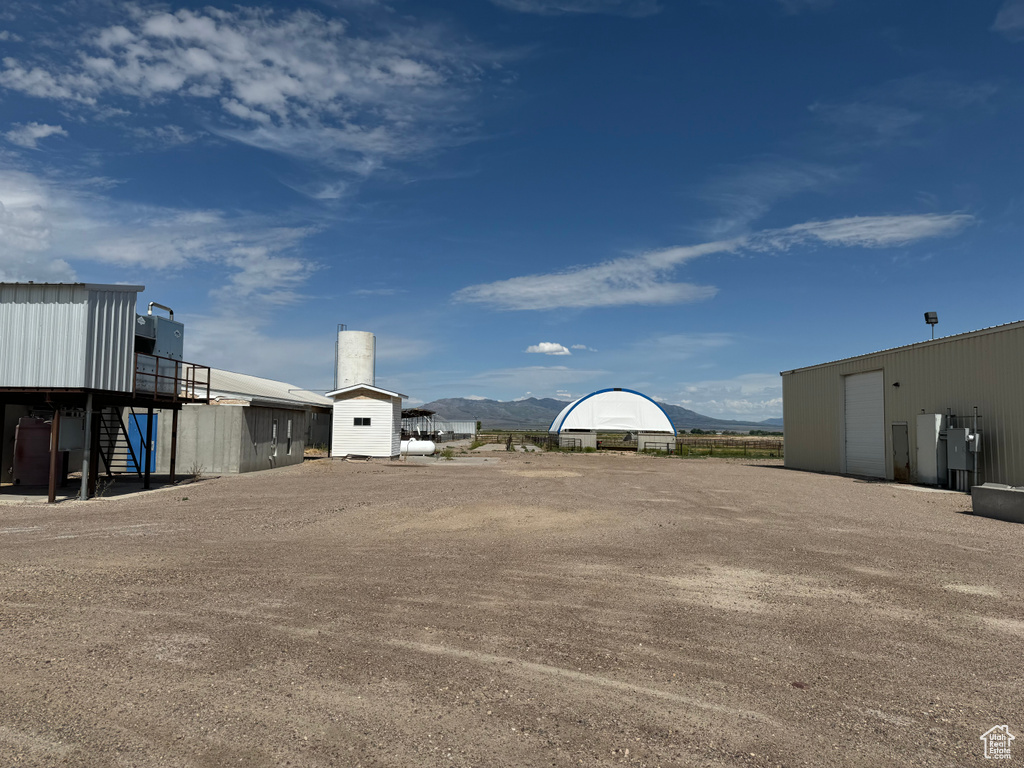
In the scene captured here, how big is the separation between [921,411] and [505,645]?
22346 millimetres

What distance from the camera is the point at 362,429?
34500 millimetres

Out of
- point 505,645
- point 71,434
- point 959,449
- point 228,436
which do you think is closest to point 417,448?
point 228,436

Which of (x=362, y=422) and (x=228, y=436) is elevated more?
(x=362, y=422)

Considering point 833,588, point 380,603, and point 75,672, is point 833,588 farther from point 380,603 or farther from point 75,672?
point 75,672

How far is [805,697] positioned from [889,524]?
10138 mm

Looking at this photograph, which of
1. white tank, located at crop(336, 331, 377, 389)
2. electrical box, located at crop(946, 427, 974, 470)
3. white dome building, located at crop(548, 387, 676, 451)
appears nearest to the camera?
electrical box, located at crop(946, 427, 974, 470)

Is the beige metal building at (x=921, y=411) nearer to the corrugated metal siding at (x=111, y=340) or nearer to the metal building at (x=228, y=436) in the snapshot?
the corrugated metal siding at (x=111, y=340)

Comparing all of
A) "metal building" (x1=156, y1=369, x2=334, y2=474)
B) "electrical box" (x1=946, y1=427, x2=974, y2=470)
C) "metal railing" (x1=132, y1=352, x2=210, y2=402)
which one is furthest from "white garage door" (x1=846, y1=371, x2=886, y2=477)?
A: "metal railing" (x1=132, y1=352, x2=210, y2=402)

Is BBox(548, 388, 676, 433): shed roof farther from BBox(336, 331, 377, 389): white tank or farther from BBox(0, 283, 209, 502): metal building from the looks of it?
BBox(0, 283, 209, 502): metal building

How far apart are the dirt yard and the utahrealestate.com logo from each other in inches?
2.8

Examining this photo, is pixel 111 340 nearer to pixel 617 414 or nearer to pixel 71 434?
pixel 71 434

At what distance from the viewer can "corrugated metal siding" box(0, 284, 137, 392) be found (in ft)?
53.1

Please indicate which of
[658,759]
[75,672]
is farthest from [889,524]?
[75,672]

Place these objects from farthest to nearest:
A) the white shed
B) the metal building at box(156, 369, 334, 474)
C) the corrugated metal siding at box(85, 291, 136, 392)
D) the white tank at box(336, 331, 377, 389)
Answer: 1. the white tank at box(336, 331, 377, 389)
2. the white shed
3. the metal building at box(156, 369, 334, 474)
4. the corrugated metal siding at box(85, 291, 136, 392)
